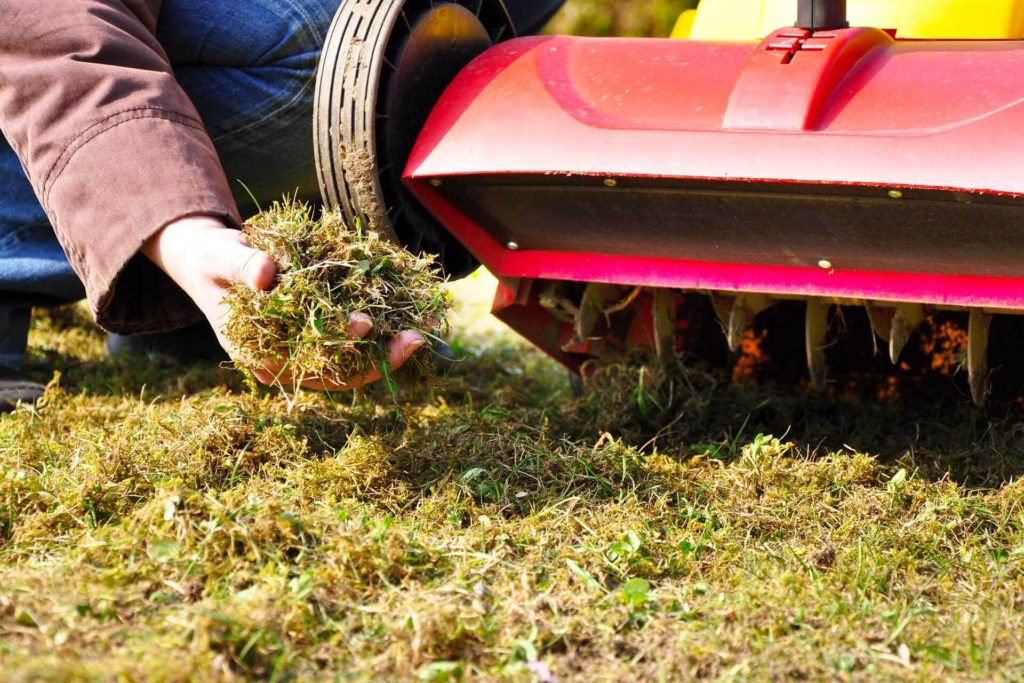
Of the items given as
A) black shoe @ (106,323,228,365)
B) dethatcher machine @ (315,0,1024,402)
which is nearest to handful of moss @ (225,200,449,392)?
dethatcher machine @ (315,0,1024,402)

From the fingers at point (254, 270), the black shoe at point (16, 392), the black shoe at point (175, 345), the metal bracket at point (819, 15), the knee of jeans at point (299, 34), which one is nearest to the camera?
the fingers at point (254, 270)

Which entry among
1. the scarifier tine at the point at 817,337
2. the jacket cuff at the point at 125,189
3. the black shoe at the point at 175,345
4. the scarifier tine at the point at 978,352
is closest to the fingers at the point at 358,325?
the jacket cuff at the point at 125,189

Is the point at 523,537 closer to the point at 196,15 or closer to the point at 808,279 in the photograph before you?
the point at 808,279

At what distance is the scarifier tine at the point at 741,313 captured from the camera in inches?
78.7

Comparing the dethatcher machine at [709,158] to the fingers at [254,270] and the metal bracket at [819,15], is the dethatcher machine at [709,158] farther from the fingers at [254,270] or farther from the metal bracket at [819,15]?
the fingers at [254,270]

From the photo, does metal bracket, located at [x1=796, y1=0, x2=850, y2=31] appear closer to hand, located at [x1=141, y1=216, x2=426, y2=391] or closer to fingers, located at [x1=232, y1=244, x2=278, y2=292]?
hand, located at [x1=141, y1=216, x2=426, y2=391]

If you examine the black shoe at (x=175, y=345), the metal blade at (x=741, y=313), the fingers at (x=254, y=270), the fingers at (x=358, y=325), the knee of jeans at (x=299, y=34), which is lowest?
the black shoe at (x=175, y=345)

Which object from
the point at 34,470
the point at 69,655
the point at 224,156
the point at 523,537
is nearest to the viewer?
the point at 69,655

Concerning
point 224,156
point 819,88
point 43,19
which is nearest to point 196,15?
point 224,156

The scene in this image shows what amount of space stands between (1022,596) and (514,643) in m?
0.60

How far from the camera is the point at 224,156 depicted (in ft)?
7.97

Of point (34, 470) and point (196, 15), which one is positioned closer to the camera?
point (34, 470)

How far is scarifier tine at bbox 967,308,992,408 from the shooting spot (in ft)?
6.02

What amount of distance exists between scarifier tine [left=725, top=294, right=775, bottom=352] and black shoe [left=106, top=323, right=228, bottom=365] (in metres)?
1.14
